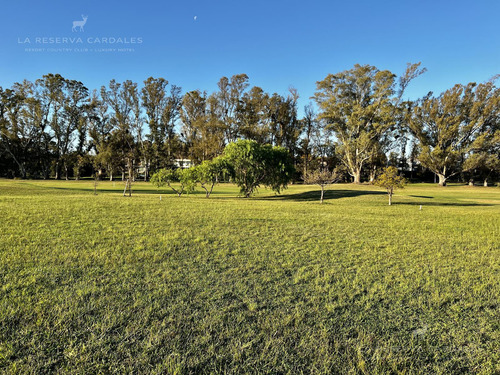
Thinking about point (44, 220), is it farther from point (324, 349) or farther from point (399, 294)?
point (399, 294)

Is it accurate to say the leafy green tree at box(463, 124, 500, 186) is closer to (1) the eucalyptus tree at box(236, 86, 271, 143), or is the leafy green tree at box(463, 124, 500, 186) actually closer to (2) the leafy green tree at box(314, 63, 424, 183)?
(2) the leafy green tree at box(314, 63, 424, 183)

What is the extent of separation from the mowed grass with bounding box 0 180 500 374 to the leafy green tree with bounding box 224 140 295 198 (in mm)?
17007

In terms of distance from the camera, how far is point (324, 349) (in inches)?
121

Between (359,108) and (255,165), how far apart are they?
103 ft

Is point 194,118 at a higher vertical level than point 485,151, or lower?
higher

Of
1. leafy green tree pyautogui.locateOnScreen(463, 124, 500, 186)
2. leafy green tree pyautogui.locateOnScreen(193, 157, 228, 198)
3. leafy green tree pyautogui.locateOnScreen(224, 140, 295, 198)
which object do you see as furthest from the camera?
leafy green tree pyautogui.locateOnScreen(463, 124, 500, 186)

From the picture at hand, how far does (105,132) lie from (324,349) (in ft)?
222

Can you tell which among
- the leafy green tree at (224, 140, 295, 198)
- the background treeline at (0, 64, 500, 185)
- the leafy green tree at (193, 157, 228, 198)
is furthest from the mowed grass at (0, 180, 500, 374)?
the background treeline at (0, 64, 500, 185)

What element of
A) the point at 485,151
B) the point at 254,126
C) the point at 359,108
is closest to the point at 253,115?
the point at 254,126

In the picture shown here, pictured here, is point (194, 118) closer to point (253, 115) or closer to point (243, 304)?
point (253, 115)

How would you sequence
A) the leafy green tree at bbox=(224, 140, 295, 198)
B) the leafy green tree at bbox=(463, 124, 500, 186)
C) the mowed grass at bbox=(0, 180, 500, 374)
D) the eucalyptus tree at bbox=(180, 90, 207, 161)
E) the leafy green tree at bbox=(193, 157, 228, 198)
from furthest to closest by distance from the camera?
the eucalyptus tree at bbox=(180, 90, 207, 161) < the leafy green tree at bbox=(463, 124, 500, 186) < the leafy green tree at bbox=(224, 140, 295, 198) < the leafy green tree at bbox=(193, 157, 228, 198) < the mowed grass at bbox=(0, 180, 500, 374)

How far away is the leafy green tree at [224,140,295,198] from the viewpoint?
24.4 metres

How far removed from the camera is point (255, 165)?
24.5 meters

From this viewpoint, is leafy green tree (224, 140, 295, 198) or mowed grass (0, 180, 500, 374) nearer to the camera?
mowed grass (0, 180, 500, 374)
